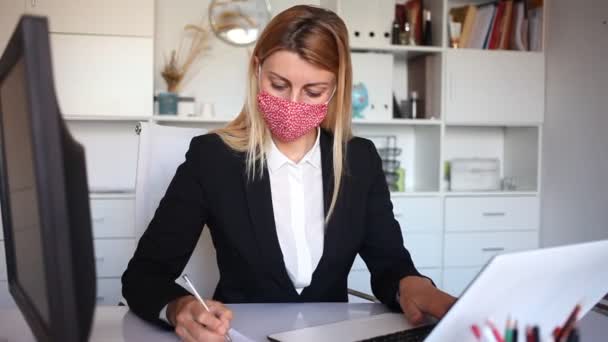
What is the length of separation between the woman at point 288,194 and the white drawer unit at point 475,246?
1880 millimetres

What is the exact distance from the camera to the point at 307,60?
1424 millimetres

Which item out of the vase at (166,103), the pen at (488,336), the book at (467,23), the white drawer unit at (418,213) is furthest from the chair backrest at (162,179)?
the book at (467,23)

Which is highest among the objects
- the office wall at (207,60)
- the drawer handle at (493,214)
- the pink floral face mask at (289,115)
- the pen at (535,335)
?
the office wall at (207,60)

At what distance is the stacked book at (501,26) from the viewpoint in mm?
3449

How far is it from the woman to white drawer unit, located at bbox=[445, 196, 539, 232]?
1.85 m

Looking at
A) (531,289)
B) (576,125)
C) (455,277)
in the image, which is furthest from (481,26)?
(531,289)

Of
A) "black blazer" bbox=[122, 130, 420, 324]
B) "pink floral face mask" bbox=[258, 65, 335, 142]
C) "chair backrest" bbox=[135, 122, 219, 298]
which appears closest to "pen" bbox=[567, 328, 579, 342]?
"black blazer" bbox=[122, 130, 420, 324]

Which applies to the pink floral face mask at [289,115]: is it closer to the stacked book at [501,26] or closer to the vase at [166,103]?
the vase at [166,103]

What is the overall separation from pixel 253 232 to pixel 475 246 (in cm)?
224

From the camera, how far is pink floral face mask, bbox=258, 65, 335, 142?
1481 mm

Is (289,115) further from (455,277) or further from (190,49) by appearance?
(455,277)

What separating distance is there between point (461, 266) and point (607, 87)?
119 cm

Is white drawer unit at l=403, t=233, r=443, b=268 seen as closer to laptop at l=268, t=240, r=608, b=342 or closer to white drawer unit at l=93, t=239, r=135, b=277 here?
white drawer unit at l=93, t=239, r=135, b=277

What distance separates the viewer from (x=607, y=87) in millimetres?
2951
